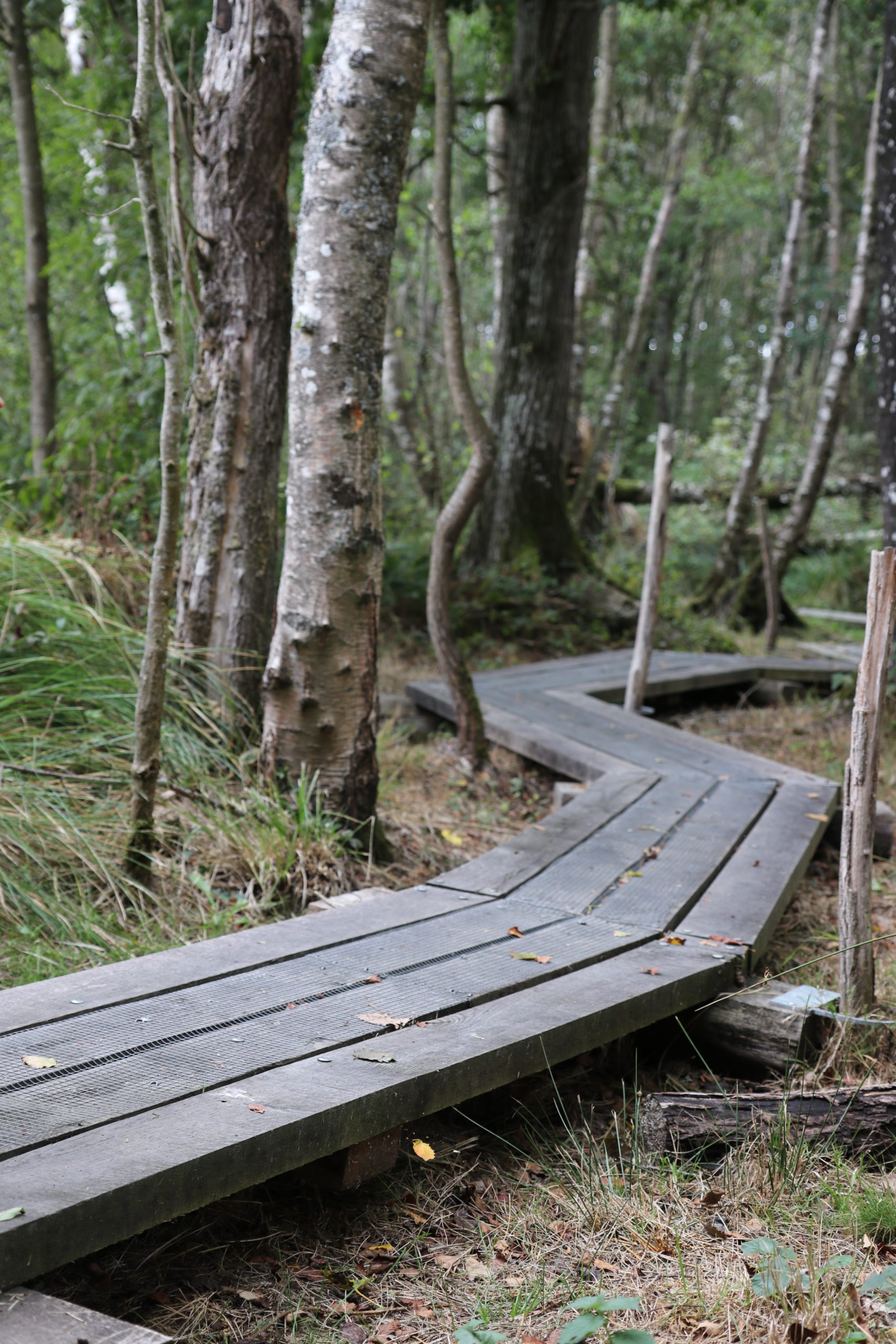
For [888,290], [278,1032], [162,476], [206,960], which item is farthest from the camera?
[888,290]

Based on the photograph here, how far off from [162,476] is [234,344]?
1527mm

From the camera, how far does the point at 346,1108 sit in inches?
82.5

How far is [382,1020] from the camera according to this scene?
2.52m

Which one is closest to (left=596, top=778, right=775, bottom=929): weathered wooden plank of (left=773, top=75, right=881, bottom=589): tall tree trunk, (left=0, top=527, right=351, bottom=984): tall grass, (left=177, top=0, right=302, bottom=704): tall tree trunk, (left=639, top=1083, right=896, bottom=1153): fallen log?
(left=639, top=1083, right=896, bottom=1153): fallen log

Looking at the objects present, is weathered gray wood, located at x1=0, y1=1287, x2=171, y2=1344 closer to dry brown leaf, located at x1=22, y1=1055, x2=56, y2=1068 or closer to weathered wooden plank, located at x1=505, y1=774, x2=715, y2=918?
dry brown leaf, located at x1=22, y1=1055, x2=56, y2=1068

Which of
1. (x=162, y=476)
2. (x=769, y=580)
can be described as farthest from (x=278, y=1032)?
(x=769, y=580)

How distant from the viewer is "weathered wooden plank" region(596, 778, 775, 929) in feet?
11.5

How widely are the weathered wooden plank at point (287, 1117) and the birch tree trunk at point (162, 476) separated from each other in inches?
57.1

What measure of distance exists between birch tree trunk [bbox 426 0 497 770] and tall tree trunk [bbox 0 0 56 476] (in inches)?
125

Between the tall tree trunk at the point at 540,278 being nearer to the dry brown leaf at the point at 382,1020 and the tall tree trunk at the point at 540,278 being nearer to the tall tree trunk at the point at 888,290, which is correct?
the tall tree trunk at the point at 888,290

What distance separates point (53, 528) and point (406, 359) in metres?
10.0

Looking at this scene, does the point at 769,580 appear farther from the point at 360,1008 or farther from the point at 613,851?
the point at 360,1008

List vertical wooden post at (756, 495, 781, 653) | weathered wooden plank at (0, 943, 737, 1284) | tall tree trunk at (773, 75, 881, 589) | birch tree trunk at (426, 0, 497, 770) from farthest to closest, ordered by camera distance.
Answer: vertical wooden post at (756, 495, 781, 653) < tall tree trunk at (773, 75, 881, 589) < birch tree trunk at (426, 0, 497, 770) < weathered wooden plank at (0, 943, 737, 1284)

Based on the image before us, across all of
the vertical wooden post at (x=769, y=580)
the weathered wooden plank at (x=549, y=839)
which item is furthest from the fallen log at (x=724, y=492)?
the weathered wooden plank at (x=549, y=839)
